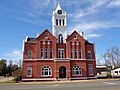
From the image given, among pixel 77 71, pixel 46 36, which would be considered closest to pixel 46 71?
pixel 77 71

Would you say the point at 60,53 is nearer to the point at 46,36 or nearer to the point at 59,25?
the point at 46,36

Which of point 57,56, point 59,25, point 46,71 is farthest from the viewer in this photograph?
point 59,25

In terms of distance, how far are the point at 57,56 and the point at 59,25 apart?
Result: 8.43 m

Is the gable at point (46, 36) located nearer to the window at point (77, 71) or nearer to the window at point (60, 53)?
the window at point (60, 53)

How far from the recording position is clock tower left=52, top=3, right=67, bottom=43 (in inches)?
2007

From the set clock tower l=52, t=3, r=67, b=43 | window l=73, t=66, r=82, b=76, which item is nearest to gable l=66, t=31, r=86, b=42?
clock tower l=52, t=3, r=67, b=43

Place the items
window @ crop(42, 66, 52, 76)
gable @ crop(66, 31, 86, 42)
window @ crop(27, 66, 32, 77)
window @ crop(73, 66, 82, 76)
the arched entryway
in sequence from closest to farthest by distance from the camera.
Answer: window @ crop(27, 66, 32, 77)
window @ crop(42, 66, 52, 76)
window @ crop(73, 66, 82, 76)
the arched entryway
gable @ crop(66, 31, 86, 42)

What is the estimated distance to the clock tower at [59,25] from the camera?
51.0 m

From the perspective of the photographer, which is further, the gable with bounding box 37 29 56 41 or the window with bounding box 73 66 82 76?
the gable with bounding box 37 29 56 41

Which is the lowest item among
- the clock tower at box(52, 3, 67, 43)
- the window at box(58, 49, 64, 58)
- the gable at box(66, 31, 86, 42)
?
the window at box(58, 49, 64, 58)

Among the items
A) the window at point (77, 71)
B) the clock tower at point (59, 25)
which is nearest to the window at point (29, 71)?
the clock tower at point (59, 25)

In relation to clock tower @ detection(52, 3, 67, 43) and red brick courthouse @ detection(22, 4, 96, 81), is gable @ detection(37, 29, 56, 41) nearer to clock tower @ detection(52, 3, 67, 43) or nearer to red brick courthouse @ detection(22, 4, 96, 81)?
red brick courthouse @ detection(22, 4, 96, 81)

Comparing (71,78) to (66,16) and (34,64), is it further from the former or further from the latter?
(66,16)

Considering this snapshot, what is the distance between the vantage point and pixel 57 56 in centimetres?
4838
